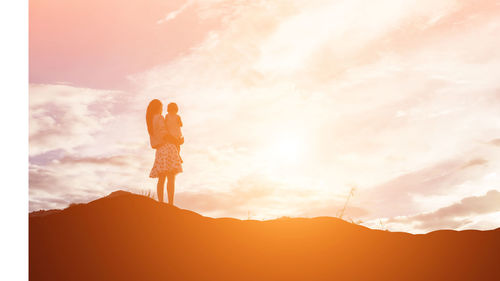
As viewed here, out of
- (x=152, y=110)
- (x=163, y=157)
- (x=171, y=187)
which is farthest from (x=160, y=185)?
(x=152, y=110)

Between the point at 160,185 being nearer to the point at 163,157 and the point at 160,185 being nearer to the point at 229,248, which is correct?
the point at 163,157

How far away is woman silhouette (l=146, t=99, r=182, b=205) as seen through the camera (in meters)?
10.8

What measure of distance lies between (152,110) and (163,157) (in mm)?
1010

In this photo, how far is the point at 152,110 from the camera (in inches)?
439

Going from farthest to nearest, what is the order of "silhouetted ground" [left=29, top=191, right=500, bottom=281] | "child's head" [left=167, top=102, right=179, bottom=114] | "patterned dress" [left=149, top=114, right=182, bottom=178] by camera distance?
"child's head" [left=167, top=102, right=179, bottom=114], "patterned dress" [left=149, top=114, right=182, bottom=178], "silhouetted ground" [left=29, top=191, right=500, bottom=281]

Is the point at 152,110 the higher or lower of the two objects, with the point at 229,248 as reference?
higher

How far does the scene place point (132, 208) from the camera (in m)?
9.88

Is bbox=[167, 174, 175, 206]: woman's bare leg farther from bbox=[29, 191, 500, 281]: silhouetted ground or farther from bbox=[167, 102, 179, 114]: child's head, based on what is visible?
bbox=[167, 102, 179, 114]: child's head

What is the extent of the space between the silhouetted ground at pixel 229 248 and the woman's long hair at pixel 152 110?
1.58m

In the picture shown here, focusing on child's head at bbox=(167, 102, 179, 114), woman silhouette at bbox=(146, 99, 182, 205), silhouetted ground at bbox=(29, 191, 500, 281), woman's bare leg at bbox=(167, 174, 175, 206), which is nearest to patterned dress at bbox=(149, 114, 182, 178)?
woman silhouette at bbox=(146, 99, 182, 205)
